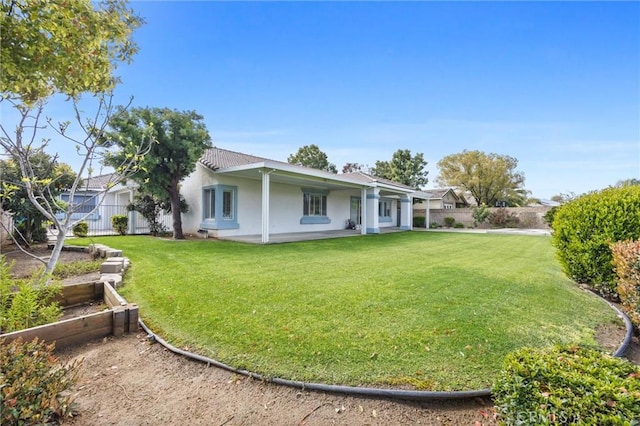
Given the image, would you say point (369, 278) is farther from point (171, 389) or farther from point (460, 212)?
point (460, 212)

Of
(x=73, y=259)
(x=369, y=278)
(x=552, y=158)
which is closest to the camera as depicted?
(x=369, y=278)

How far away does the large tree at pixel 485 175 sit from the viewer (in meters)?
33.2

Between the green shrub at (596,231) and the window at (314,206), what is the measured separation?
39.6 ft

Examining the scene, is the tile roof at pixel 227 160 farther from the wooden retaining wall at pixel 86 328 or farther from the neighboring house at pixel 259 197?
the wooden retaining wall at pixel 86 328

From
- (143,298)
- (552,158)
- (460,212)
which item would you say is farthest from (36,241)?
(552,158)

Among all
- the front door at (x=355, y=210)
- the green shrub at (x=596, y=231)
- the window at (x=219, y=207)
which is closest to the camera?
the green shrub at (x=596, y=231)

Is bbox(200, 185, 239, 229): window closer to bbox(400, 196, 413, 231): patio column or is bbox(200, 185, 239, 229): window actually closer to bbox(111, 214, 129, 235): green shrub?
bbox(111, 214, 129, 235): green shrub

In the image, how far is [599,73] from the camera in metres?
9.68

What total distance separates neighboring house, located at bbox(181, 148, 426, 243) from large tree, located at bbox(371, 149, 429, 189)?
58.1ft

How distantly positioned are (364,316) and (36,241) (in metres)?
12.4

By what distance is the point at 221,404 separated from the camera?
2217mm

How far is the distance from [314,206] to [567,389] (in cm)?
1593

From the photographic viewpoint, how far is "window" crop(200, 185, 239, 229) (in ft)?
40.4

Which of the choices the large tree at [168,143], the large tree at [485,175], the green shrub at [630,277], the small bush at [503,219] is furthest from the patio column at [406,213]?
the green shrub at [630,277]
